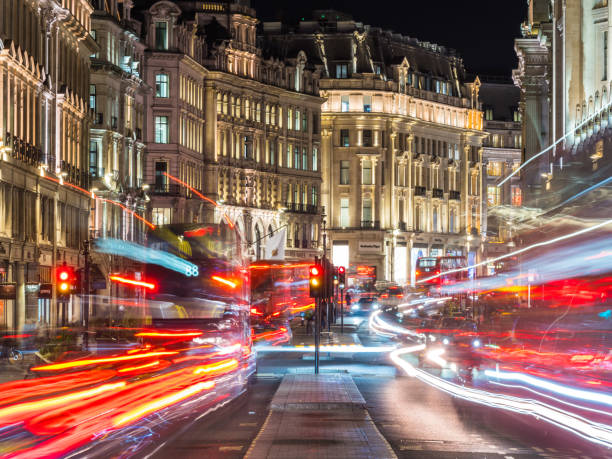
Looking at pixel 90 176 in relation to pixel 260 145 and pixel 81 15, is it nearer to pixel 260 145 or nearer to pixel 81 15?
pixel 81 15

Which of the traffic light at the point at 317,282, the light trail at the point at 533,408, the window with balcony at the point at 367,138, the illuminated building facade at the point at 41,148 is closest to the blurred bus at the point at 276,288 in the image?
the illuminated building facade at the point at 41,148

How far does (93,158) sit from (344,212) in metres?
62.4

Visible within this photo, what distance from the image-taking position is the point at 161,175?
299 feet

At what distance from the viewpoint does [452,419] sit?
22516 millimetres

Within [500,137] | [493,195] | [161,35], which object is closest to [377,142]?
[500,137]

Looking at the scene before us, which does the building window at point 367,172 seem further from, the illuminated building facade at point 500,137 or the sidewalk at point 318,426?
the sidewalk at point 318,426

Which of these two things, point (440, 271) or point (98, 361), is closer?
point (98, 361)

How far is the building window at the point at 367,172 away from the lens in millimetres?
133875

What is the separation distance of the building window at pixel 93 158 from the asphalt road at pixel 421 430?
1680 inches

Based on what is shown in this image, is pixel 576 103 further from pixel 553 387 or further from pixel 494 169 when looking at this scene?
pixel 494 169

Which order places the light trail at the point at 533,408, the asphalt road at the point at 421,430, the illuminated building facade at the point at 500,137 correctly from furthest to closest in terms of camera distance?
the illuminated building facade at the point at 500,137 → the light trail at the point at 533,408 → the asphalt road at the point at 421,430

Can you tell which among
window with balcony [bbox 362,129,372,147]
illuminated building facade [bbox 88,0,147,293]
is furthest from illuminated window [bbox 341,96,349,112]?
illuminated building facade [bbox 88,0,147,293]

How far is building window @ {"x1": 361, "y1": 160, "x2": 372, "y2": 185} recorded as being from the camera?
133875 millimetres

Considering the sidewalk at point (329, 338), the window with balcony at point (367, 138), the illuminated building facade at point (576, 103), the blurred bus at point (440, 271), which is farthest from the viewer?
the window with balcony at point (367, 138)
